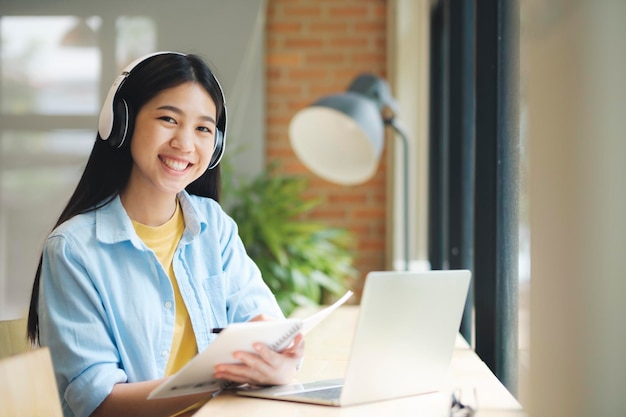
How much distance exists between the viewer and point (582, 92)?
1.14 m

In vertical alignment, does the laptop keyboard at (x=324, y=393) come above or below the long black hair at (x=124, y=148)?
below

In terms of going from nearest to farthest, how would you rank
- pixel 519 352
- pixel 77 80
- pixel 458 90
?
pixel 519 352, pixel 458 90, pixel 77 80

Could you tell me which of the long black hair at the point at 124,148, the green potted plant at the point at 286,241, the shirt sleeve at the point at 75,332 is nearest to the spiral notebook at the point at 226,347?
the shirt sleeve at the point at 75,332

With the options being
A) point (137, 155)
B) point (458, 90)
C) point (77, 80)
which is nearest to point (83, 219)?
point (137, 155)

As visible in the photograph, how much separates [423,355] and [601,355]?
35 centimetres

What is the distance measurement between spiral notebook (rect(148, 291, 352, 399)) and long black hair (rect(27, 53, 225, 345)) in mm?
446

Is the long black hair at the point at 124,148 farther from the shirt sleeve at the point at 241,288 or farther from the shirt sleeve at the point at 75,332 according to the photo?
the shirt sleeve at the point at 241,288

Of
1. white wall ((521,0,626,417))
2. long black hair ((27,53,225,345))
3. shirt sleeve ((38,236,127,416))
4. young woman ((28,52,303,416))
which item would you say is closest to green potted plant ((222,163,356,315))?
young woman ((28,52,303,416))

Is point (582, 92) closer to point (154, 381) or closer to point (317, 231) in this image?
point (154, 381)

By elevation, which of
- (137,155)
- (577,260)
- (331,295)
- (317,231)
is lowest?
(331,295)

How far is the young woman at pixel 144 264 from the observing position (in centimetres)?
141

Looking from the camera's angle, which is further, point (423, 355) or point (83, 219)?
point (83, 219)

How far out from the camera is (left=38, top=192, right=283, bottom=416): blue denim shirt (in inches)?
55.4

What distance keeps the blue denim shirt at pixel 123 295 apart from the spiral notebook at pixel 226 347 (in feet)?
0.66
